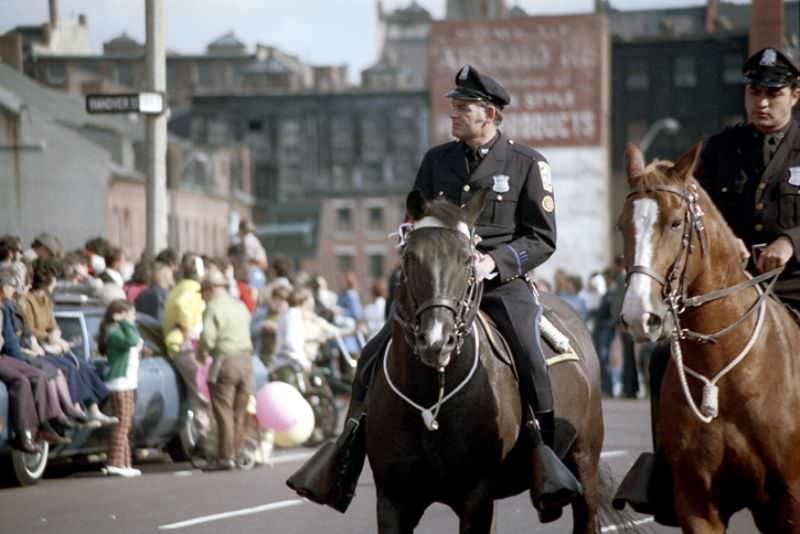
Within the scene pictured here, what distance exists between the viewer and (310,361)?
2217 centimetres

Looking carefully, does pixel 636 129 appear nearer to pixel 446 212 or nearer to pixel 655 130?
pixel 655 130

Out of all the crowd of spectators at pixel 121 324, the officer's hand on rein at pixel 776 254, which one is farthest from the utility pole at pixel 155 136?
the officer's hand on rein at pixel 776 254

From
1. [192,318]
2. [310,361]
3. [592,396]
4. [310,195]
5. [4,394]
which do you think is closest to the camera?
→ [592,396]

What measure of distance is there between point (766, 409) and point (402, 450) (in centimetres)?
178

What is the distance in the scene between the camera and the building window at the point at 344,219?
128m

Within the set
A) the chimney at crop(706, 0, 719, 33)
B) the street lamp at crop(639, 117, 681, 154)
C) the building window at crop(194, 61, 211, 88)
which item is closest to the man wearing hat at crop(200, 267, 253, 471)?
the street lamp at crop(639, 117, 681, 154)

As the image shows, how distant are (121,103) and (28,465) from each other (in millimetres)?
5948

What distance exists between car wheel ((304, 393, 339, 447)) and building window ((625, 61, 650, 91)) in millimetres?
91295

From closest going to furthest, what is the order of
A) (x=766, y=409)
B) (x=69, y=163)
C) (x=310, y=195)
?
(x=766, y=409) → (x=69, y=163) → (x=310, y=195)

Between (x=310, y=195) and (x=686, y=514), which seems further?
(x=310, y=195)

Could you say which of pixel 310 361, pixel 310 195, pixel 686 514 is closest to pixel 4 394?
pixel 310 361

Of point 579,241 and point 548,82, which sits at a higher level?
point 548,82

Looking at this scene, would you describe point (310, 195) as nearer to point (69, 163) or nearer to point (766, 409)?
point (69, 163)

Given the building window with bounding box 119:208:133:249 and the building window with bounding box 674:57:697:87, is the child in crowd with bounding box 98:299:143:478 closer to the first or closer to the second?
the building window with bounding box 119:208:133:249
